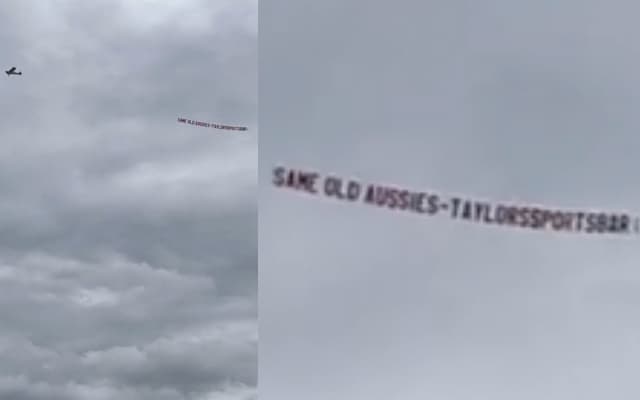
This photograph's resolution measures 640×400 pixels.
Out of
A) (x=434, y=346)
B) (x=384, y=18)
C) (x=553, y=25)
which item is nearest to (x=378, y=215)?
(x=434, y=346)

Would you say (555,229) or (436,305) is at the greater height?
(555,229)

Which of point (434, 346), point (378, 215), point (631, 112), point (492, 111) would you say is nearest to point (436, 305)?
point (434, 346)

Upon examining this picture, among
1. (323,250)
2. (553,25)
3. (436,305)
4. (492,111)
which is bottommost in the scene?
(436,305)

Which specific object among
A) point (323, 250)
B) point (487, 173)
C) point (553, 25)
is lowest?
point (323, 250)

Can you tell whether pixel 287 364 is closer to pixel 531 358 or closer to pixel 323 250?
pixel 323 250

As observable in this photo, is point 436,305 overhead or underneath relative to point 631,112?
underneath

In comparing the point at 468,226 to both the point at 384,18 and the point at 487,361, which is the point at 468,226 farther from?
the point at 384,18
